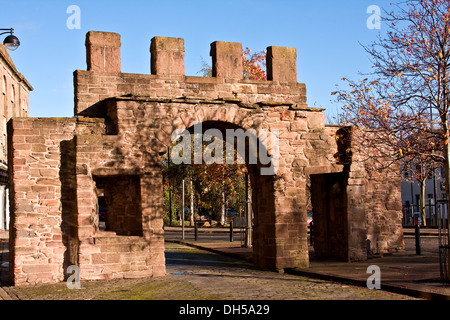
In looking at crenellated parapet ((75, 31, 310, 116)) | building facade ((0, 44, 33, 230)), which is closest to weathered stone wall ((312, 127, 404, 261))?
crenellated parapet ((75, 31, 310, 116))

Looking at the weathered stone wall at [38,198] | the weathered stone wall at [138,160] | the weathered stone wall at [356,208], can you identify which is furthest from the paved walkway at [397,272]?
the weathered stone wall at [38,198]

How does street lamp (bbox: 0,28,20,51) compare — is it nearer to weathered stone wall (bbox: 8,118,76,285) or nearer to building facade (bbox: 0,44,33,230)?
weathered stone wall (bbox: 8,118,76,285)

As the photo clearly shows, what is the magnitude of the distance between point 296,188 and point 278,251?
1.51 metres

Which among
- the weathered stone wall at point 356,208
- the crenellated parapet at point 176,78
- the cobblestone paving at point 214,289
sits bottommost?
the cobblestone paving at point 214,289

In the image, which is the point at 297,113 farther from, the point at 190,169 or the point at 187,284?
the point at 190,169

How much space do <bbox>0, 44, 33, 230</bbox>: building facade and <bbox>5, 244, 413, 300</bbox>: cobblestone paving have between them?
1838cm

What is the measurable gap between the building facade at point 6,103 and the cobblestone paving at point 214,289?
18.4 meters

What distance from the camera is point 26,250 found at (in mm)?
11578

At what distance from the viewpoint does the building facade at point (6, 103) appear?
31278mm

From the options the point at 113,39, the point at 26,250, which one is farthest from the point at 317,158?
the point at 26,250

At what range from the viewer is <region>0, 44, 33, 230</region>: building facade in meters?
31.3

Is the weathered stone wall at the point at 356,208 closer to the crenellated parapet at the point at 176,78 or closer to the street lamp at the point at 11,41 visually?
the crenellated parapet at the point at 176,78

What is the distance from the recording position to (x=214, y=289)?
411 inches

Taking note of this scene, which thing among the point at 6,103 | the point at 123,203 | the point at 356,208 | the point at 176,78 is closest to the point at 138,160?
the point at 123,203
